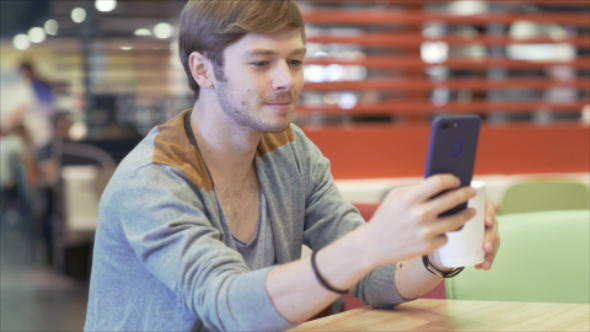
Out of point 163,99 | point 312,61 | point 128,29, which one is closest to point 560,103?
point 312,61

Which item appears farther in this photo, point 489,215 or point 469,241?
point 489,215

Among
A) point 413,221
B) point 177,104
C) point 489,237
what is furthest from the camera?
point 177,104

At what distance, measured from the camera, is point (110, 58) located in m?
4.75

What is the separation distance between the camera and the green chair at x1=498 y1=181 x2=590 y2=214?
9.94 feet

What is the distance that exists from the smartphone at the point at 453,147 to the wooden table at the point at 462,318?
0.32 meters

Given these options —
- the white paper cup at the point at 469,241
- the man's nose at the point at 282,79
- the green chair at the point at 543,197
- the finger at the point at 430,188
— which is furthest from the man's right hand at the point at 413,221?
the green chair at the point at 543,197

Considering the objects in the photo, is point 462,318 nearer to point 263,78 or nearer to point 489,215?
point 489,215

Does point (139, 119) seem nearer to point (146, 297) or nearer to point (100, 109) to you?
point (100, 109)

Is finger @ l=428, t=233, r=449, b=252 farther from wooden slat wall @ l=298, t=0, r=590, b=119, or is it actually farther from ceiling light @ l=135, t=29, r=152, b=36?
ceiling light @ l=135, t=29, r=152, b=36

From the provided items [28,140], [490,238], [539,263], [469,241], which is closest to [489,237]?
[490,238]

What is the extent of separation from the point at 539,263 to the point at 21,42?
165 inches

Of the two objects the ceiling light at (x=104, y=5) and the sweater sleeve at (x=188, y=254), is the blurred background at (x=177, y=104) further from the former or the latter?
the sweater sleeve at (x=188, y=254)

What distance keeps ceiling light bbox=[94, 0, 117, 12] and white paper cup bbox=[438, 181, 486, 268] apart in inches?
150

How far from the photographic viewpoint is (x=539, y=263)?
5.72 ft
